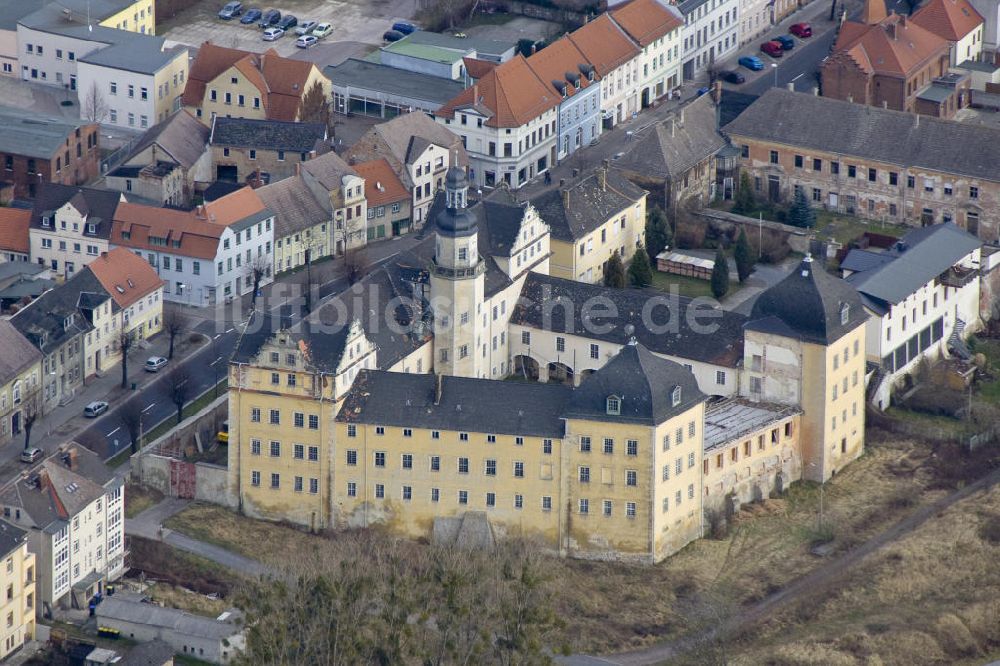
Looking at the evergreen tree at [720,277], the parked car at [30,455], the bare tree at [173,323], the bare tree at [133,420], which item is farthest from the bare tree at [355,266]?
the parked car at [30,455]

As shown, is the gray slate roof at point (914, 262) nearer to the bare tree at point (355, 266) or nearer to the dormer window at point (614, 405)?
the dormer window at point (614, 405)

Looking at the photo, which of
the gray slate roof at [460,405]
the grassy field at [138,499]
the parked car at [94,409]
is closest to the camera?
the gray slate roof at [460,405]

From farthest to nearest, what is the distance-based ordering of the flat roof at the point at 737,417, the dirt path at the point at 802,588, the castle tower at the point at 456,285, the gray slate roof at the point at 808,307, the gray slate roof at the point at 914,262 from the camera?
the gray slate roof at the point at 914,262 → the castle tower at the point at 456,285 → the gray slate roof at the point at 808,307 → the flat roof at the point at 737,417 → the dirt path at the point at 802,588

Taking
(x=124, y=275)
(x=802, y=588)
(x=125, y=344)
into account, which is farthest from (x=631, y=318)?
(x=124, y=275)

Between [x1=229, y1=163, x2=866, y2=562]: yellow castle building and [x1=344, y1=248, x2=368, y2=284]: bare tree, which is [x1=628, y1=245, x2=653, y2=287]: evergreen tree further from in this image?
[x1=344, y1=248, x2=368, y2=284]: bare tree

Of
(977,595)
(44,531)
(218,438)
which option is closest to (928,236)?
(977,595)

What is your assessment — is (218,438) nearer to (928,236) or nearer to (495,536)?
(495,536)

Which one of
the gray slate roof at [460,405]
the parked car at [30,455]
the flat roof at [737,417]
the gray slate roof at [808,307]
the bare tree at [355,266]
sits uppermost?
the gray slate roof at [808,307]

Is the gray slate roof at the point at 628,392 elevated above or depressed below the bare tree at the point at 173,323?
above

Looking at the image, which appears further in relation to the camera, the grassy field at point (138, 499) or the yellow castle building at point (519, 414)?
the grassy field at point (138, 499)
